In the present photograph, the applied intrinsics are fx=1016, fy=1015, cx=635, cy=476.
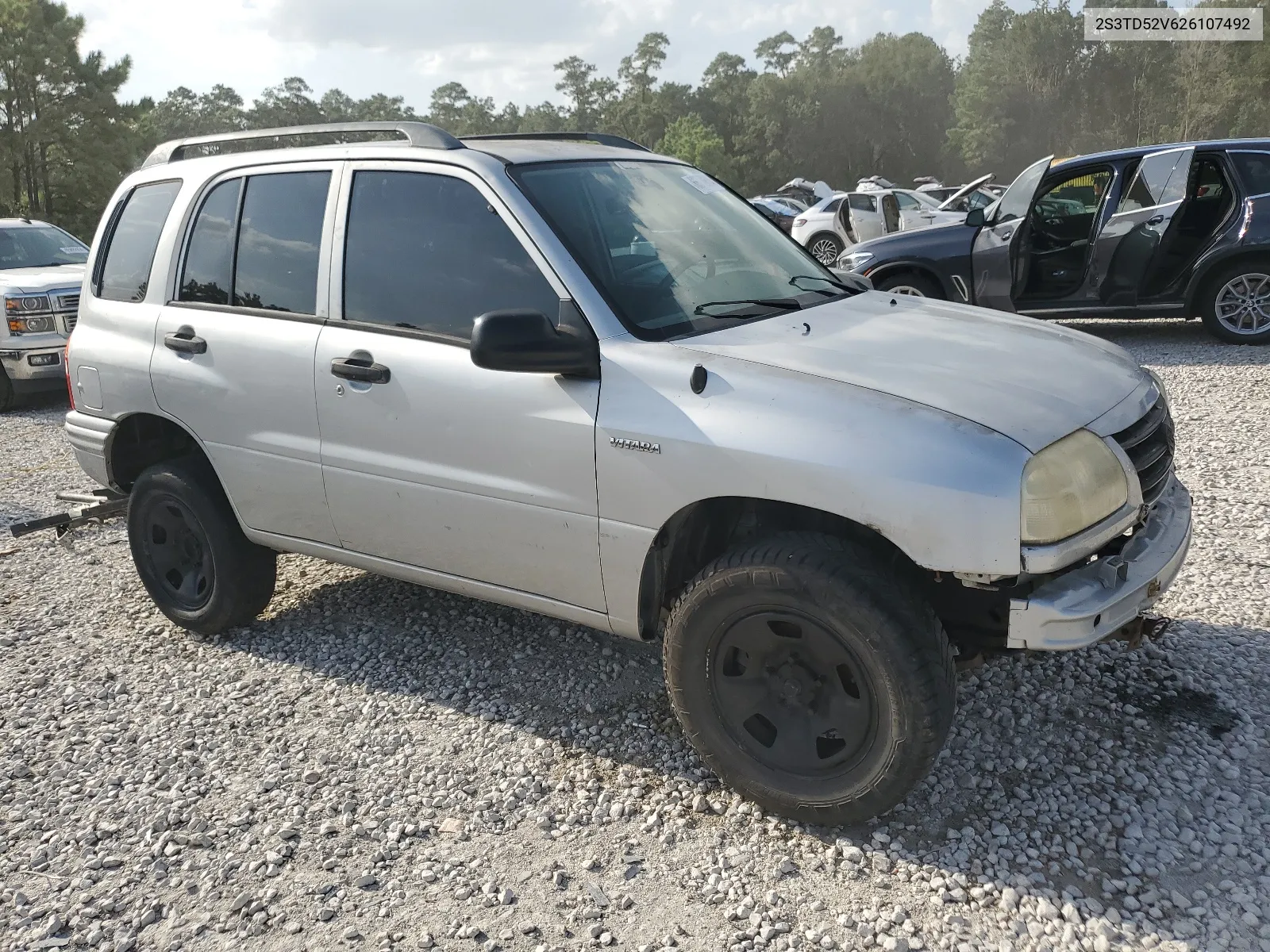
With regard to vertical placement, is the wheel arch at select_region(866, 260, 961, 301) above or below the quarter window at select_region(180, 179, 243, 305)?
below

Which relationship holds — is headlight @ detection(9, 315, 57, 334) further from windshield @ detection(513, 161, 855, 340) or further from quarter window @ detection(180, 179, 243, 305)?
windshield @ detection(513, 161, 855, 340)

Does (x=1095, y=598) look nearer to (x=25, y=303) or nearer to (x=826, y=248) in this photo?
(x=25, y=303)

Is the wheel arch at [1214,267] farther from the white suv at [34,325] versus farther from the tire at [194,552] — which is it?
the white suv at [34,325]

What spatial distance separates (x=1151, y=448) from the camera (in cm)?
308

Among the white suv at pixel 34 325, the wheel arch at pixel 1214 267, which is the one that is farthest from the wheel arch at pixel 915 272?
the white suv at pixel 34 325

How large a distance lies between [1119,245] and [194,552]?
832 cm

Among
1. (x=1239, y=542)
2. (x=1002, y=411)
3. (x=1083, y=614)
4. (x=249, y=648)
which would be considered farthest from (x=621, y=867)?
(x=1239, y=542)

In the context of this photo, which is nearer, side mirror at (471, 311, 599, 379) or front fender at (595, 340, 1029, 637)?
front fender at (595, 340, 1029, 637)

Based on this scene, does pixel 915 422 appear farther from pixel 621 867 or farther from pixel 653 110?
pixel 653 110

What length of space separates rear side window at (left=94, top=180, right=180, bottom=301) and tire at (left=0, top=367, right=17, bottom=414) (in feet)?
22.8

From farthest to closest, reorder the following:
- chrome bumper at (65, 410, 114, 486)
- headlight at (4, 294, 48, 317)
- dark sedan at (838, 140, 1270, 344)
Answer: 1. headlight at (4, 294, 48, 317)
2. dark sedan at (838, 140, 1270, 344)
3. chrome bumper at (65, 410, 114, 486)

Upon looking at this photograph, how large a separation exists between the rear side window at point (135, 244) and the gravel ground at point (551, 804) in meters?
1.58

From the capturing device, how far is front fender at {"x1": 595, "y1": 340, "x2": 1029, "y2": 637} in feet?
8.45

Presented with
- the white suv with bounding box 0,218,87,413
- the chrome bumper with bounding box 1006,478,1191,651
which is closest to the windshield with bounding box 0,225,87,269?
the white suv with bounding box 0,218,87,413
